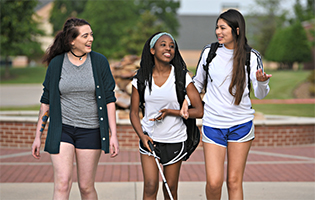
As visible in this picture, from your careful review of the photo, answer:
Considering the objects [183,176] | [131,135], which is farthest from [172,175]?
[131,135]

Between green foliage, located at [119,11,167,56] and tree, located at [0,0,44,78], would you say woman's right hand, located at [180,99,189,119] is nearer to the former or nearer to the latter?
tree, located at [0,0,44,78]

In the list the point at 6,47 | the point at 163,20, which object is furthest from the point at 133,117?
the point at 163,20

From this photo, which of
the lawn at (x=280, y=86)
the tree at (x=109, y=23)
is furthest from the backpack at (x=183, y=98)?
the tree at (x=109, y=23)

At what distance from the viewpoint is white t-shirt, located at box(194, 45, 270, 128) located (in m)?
3.58

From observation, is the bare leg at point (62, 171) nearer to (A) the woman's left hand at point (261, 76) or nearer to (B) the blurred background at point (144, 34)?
(A) the woman's left hand at point (261, 76)

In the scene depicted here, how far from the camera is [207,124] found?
143 inches

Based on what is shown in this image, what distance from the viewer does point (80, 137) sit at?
138 inches

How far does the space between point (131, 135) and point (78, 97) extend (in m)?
4.59

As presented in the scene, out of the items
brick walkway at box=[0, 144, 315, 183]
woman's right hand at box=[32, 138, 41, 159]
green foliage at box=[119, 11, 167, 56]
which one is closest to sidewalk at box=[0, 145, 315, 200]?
brick walkway at box=[0, 144, 315, 183]

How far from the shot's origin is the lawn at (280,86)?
16.3 m

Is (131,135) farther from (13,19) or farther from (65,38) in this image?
(13,19)

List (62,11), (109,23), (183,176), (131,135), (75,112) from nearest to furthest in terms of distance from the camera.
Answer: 1. (75,112)
2. (183,176)
3. (131,135)
4. (109,23)
5. (62,11)

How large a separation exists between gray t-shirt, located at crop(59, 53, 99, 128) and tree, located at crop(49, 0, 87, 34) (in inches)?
2098

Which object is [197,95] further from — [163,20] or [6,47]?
[163,20]
